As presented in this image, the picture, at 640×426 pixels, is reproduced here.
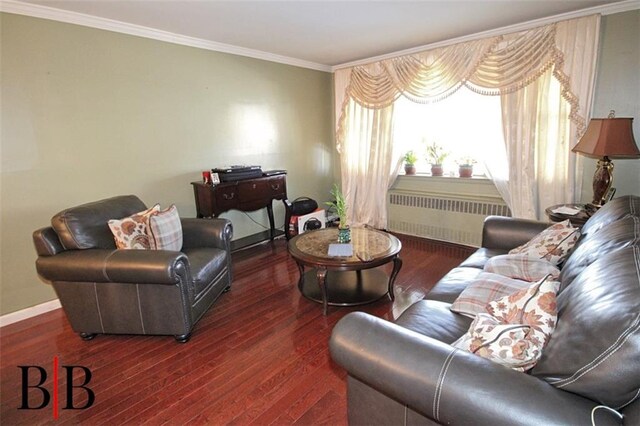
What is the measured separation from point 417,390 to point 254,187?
306 centimetres

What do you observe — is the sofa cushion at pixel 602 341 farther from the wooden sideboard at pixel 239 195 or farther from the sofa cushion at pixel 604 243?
the wooden sideboard at pixel 239 195

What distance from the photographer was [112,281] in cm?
209

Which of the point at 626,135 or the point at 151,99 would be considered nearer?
the point at 626,135

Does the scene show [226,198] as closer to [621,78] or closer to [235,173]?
[235,173]

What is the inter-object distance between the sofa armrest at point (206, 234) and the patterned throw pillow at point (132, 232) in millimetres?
364

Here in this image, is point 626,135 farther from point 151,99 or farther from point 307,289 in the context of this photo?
point 151,99

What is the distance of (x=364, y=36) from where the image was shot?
3.42 m

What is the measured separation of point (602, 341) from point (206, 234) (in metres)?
2.53

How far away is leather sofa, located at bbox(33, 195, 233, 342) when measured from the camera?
6.73ft

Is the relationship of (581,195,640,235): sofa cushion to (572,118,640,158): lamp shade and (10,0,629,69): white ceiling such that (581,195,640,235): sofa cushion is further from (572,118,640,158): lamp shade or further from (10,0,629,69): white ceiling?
(10,0,629,69): white ceiling

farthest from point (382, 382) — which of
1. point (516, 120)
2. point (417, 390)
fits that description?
point (516, 120)

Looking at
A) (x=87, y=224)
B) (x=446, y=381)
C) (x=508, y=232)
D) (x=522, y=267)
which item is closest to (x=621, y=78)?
(x=508, y=232)

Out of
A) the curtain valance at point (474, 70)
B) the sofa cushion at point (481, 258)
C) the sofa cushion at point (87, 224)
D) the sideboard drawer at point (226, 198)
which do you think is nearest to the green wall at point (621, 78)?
the curtain valance at point (474, 70)

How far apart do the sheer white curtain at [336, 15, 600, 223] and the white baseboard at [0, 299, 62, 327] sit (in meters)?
3.80
